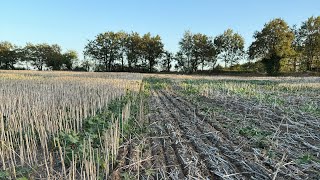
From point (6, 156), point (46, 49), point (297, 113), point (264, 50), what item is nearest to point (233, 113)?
point (297, 113)

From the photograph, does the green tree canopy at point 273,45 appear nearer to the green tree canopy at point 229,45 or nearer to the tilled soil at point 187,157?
the green tree canopy at point 229,45

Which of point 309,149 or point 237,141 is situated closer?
point 309,149

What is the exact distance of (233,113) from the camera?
783cm

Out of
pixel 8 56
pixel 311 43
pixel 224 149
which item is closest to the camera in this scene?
pixel 224 149

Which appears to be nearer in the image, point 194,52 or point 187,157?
point 187,157

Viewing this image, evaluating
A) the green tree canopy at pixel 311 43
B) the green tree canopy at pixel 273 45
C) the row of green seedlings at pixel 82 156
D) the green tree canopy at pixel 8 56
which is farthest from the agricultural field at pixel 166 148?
the green tree canopy at pixel 8 56

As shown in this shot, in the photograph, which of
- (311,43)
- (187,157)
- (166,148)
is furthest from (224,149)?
(311,43)

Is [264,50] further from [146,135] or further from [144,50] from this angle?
[146,135]

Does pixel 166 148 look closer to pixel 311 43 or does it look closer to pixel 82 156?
pixel 82 156

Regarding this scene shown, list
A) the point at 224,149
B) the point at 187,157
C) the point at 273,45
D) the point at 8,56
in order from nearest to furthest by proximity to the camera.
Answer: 1. the point at 187,157
2. the point at 224,149
3. the point at 273,45
4. the point at 8,56

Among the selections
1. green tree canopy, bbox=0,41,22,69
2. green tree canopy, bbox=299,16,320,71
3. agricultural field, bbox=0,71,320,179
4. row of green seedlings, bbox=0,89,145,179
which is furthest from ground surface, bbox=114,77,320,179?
green tree canopy, bbox=0,41,22,69

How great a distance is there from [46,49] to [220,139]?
3292 inches

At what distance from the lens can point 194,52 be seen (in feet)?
219

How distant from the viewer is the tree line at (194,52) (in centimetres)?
5337
